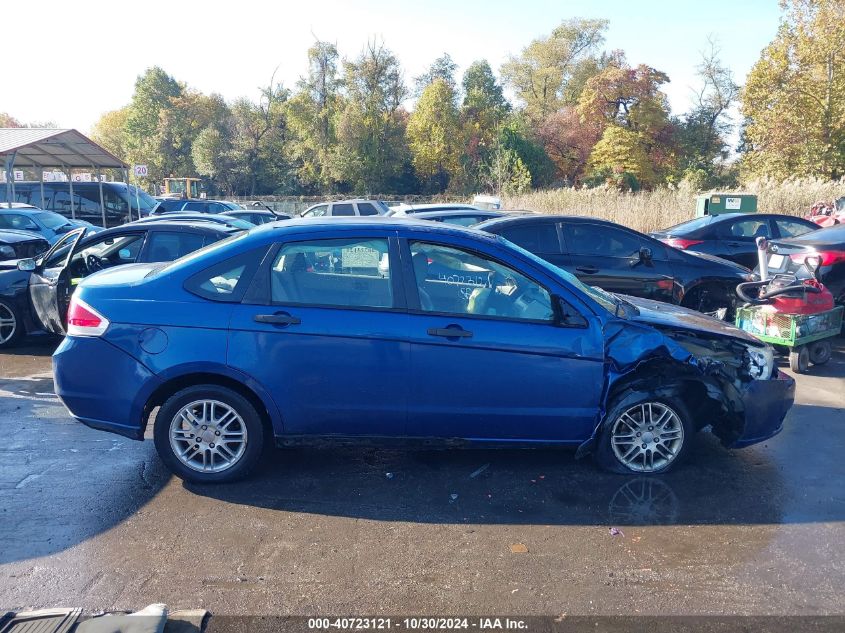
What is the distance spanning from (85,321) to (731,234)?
10.8 metres

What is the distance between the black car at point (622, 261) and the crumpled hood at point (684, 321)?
321 centimetres

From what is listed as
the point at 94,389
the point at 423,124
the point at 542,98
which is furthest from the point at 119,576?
the point at 542,98

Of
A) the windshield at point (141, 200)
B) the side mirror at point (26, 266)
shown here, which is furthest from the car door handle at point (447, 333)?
the windshield at point (141, 200)

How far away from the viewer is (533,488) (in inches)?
182

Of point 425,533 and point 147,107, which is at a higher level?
point 147,107

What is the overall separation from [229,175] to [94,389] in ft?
162

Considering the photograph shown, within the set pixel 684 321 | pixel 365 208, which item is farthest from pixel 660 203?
pixel 684 321

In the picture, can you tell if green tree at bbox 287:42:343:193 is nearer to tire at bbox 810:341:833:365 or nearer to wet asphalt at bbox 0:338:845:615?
tire at bbox 810:341:833:365

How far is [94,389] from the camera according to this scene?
14.7 feet

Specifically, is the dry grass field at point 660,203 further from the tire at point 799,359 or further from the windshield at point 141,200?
the windshield at point 141,200

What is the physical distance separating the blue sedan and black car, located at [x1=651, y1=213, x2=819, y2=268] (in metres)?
7.57

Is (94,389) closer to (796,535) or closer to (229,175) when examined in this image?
(796,535)

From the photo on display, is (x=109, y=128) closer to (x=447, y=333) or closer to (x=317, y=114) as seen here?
(x=317, y=114)

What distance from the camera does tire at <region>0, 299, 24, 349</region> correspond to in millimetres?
8422
